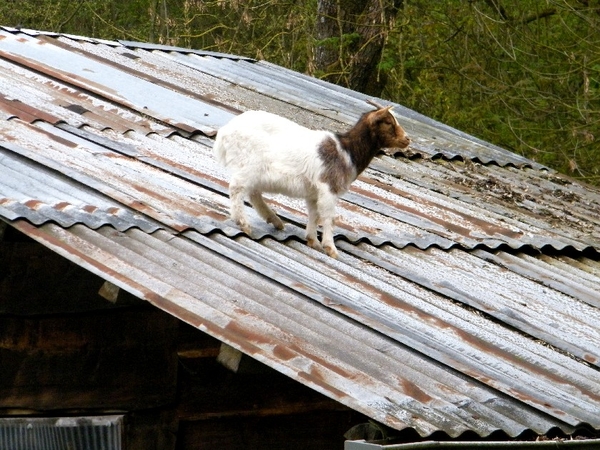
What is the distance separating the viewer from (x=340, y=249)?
21.5 ft

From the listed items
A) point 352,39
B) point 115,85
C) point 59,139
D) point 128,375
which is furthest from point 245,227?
point 352,39

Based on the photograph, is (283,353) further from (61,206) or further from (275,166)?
(275,166)

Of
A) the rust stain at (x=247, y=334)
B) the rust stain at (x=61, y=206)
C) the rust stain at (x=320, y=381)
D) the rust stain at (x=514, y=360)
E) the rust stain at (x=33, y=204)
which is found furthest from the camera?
the rust stain at (x=61, y=206)

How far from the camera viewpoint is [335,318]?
5.24 m

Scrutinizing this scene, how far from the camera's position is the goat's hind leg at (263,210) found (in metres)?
6.46

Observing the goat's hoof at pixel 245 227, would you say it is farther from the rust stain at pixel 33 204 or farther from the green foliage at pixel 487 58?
the green foliage at pixel 487 58

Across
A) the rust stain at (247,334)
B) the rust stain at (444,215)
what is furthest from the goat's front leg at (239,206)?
the rust stain at (444,215)

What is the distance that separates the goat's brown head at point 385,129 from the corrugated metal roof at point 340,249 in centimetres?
56

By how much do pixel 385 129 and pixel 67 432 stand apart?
2.48 metres

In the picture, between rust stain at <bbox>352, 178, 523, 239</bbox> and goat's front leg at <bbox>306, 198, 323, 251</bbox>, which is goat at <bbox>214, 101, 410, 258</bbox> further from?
rust stain at <bbox>352, 178, 523, 239</bbox>

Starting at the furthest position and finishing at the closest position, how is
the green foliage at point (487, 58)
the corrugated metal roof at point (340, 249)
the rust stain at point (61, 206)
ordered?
the green foliage at point (487, 58) → the rust stain at point (61, 206) → the corrugated metal roof at point (340, 249)

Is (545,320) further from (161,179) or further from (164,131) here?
(164,131)

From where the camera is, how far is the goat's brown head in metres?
6.77

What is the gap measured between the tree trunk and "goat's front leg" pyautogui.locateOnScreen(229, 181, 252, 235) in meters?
9.75
